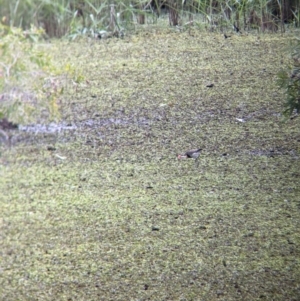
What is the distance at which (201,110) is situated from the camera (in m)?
1.05

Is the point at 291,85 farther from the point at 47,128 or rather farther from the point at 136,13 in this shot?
the point at 47,128

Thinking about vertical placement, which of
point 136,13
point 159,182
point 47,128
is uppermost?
point 136,13

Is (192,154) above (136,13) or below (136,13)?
below

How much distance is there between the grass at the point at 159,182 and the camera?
101cm

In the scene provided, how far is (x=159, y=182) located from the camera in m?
1.04

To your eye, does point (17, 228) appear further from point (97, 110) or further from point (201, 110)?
point (201, 110)

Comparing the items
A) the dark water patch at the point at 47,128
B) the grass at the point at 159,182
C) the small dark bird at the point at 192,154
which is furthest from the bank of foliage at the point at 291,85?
the dark water patch at the point at 47,128

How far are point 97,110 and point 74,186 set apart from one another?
156 millimetres

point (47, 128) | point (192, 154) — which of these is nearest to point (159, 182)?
point (192, 154)

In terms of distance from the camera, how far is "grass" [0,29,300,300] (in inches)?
39.9

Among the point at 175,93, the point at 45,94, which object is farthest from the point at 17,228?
the point at 175,93

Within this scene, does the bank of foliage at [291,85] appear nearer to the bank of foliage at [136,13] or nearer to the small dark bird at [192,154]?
the bank of foliage at [136,13]

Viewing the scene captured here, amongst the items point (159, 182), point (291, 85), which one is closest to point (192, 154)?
point (159, 182)

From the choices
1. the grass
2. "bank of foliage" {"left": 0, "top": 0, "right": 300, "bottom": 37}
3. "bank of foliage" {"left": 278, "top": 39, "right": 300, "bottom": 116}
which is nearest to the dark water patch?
the grass
